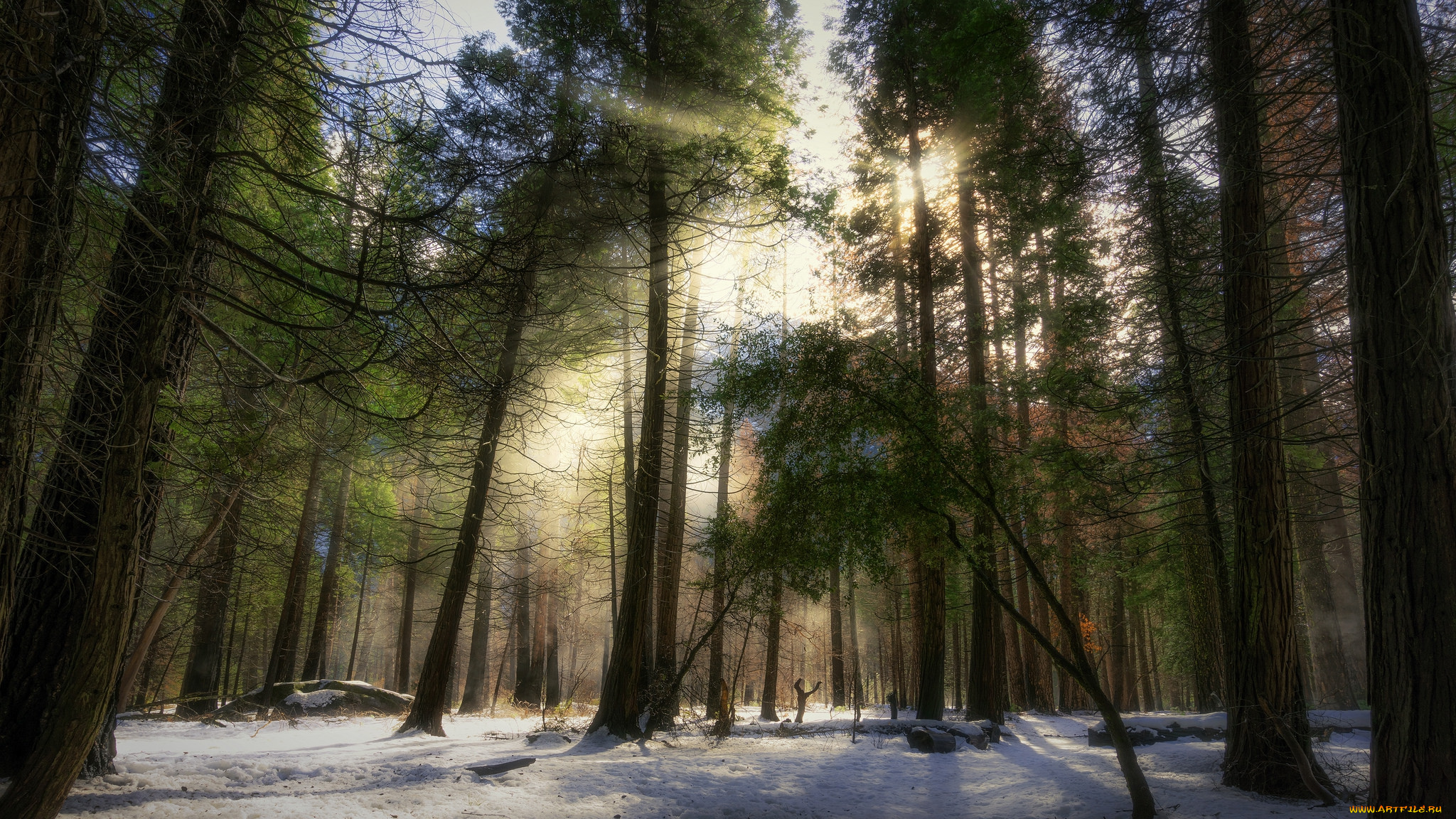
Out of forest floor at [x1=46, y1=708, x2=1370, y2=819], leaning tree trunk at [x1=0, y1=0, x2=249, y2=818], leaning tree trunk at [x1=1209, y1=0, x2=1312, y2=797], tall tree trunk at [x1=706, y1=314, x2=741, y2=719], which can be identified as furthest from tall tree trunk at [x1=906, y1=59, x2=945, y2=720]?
leaning tree trunk at [x1=0, y1=0, x2=249, y2=818]

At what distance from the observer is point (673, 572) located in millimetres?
11133

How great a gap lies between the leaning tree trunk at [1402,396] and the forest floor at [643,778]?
6.75 ft

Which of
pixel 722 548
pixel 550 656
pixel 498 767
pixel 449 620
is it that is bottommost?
pixel 550 656

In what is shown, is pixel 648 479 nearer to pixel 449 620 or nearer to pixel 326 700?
pixel 449 620

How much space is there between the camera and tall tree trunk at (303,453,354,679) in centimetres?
1577

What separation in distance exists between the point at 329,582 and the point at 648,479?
1211 centimetres

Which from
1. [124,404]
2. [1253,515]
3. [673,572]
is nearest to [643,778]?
[673,572]

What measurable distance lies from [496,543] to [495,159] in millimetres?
18780

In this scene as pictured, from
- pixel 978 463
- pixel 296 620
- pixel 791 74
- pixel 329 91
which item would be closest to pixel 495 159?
pixel 329 91

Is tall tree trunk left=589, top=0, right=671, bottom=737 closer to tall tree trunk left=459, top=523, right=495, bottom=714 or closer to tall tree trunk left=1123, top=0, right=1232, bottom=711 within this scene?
tall tree trunk left=1123, top=0, right=1232, bottom=711

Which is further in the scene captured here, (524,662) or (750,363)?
(524,662)

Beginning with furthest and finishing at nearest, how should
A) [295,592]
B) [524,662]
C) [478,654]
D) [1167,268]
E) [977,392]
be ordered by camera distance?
[524,662] → [478,654] → [295,592] → [977,392] → [1167,268]

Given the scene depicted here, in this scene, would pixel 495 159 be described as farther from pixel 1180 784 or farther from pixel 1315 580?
pixel 1315 580

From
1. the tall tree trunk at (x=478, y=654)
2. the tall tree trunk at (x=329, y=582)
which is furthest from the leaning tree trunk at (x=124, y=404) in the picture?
the tall tree trunk at (x=478, y=654)
